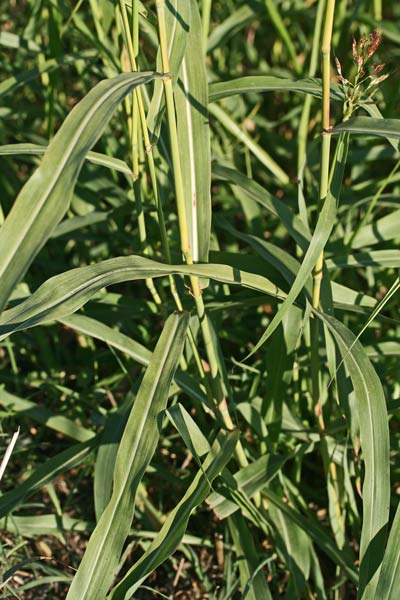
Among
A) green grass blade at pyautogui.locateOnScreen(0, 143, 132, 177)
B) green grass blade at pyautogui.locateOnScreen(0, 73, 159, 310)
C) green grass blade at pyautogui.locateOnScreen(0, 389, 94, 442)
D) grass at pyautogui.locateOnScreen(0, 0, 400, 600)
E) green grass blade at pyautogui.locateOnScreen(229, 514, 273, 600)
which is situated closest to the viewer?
green grass blade at pyautogui.locateOnScreen(0, 73, 159, 310)

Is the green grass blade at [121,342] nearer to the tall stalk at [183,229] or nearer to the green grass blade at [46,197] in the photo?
the tall stalk at [183,229]

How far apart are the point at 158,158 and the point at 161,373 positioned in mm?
553

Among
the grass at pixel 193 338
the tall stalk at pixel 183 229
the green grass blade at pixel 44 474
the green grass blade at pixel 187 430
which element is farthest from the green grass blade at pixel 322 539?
the green grass blade at pixel 44 474

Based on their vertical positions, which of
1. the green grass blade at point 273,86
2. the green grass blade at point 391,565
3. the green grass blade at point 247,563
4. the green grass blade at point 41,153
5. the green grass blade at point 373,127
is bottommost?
the green grass blade at point 247,563

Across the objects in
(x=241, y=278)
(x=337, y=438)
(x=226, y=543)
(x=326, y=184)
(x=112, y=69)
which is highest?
(x=112, y=69)

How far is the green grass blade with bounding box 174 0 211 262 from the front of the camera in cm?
113

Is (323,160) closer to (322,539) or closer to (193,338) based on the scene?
(193,338)

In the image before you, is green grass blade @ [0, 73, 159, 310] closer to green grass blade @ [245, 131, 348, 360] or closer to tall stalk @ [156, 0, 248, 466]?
tall stalk @ [156, 0, 248, 466]

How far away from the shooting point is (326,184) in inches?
41.7

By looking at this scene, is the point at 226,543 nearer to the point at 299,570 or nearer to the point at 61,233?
the point at 299,570

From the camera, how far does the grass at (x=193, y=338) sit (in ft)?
3.23

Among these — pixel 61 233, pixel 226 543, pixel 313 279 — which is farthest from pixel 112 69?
pixel 226 543

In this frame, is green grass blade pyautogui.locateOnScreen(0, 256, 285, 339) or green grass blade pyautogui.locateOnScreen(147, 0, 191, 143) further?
green grass blade pyautogui.locateOnScreen(147, 0, 191, 143)

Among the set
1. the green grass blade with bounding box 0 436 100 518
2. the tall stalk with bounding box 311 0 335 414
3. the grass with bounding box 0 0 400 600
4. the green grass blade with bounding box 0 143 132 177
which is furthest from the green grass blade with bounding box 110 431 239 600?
the green grass blade with bounding box 0 143 132 177
